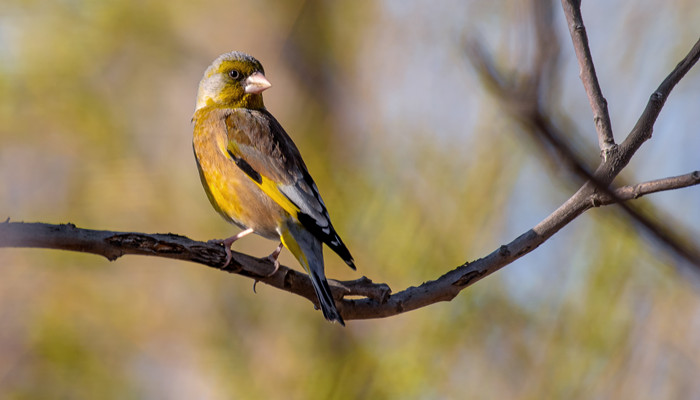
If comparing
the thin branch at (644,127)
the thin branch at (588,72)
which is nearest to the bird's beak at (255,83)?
the thin branch at (588,72)

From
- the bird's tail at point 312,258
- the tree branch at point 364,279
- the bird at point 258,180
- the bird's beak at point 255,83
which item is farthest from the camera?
the bird's beak at point 255,83

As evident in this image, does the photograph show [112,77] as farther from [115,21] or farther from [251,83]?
[251,83]

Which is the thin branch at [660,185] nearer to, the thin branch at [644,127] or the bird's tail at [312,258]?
the thin branch at [644,127]

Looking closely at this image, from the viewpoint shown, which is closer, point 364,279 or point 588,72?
point 588,72

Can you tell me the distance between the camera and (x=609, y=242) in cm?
455

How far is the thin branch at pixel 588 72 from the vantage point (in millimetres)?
1898

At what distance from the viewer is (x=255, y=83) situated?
421cm

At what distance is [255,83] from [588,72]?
2540 millimetres

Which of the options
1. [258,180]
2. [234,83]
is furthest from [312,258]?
[234,83]

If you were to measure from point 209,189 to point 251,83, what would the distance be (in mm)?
845

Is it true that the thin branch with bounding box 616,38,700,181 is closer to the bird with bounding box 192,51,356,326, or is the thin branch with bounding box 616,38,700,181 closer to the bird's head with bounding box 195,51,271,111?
the bird with bounding box 192,51,356,326

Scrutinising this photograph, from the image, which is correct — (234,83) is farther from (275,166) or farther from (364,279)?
(364,279)

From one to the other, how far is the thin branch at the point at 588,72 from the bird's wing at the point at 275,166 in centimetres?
139

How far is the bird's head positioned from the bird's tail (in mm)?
1144
